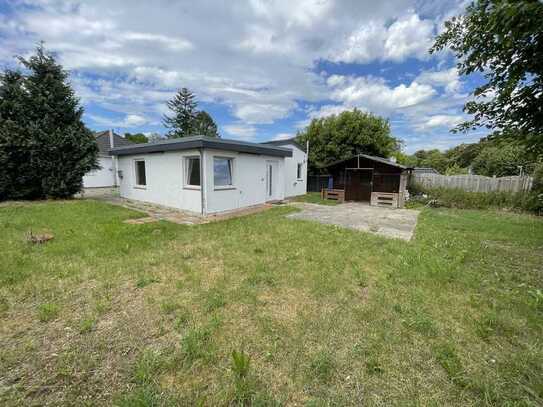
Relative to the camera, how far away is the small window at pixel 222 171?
25.1 ft

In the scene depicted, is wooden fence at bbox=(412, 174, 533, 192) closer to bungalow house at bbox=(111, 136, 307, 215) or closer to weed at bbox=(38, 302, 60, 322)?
bungalow house at bbox=(111, 136, 307, 215)

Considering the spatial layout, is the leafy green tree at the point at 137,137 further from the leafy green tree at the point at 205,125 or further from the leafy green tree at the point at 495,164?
the leafy green tree at the point at 495,164

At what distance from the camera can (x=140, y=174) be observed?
992cm

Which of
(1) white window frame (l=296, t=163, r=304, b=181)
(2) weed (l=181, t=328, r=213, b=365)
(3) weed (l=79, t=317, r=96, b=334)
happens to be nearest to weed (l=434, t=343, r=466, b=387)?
(2) weed (l=181, t=328, r=213, b=365)

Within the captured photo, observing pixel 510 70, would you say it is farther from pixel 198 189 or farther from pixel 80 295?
pixel 198 189

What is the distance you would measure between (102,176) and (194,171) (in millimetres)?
12387

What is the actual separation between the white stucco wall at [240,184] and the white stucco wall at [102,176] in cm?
1236

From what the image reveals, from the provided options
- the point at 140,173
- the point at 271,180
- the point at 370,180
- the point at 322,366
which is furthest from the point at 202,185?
the point at 370,180

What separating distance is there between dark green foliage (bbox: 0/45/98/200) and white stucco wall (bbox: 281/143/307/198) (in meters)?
9.29

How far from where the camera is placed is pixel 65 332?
220 centimetres

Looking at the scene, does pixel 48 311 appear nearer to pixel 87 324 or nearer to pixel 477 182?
pixel 87 324

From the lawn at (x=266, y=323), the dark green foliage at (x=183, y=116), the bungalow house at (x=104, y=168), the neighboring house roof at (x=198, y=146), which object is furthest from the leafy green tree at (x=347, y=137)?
the dark green foliage at (x=183, y=116)

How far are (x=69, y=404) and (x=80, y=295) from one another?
168 centimetres

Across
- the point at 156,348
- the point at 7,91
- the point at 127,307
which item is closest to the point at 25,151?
the point at 7,91
